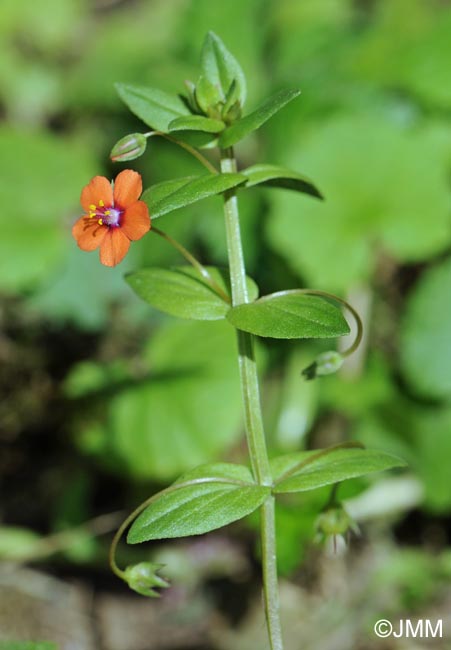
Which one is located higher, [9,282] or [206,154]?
[206,154]

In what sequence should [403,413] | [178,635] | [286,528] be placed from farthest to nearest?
[403,413]
[178,635]
[286,528]

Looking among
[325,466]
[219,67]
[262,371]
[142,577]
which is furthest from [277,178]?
[262,371]

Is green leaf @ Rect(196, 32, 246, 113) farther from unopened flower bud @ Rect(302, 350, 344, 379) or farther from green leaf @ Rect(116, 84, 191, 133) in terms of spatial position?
unopened flower bud @ Rect(302, 350, 344, 379)

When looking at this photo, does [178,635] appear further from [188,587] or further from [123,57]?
[123,57]

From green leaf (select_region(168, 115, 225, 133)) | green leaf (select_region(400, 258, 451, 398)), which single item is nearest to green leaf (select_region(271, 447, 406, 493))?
green leaf (select_region(168, 115, 225, 133))

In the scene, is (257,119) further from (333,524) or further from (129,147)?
(333,524)

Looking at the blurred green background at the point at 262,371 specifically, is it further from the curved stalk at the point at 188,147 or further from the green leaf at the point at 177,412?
the curved stalk at the point at 188,147

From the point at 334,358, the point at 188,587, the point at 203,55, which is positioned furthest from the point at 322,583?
the point at 203,55
